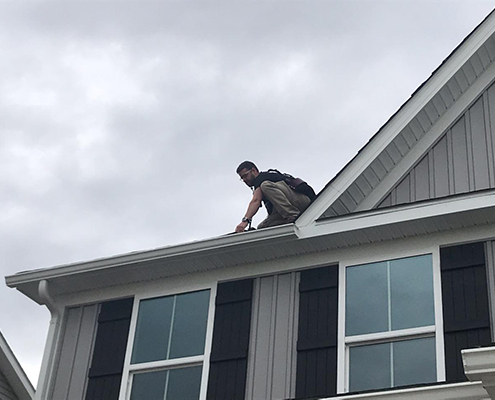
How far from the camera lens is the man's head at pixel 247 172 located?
10.8 meters

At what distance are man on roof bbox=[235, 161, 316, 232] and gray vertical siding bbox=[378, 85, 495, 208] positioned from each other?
1.01m

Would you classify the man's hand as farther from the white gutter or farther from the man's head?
the white gutter

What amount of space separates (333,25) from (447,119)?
35.3 feet

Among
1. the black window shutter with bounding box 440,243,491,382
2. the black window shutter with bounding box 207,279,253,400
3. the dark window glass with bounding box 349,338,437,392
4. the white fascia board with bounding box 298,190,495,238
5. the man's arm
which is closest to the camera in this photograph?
the black window shutter with bounding box 440,243,491,382

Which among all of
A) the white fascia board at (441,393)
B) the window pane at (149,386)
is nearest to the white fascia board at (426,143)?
the white fascia board at (441,393)

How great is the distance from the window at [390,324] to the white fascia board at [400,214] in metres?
0.42

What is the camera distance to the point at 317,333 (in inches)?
365

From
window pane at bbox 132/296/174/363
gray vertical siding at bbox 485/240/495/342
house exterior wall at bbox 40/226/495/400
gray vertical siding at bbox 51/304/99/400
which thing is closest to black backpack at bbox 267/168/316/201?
house exterior wall at bbox 40/226/495/400

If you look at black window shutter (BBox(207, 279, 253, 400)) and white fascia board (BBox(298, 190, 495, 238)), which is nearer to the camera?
white fascia board (BBox(298, 190, 495, 238))

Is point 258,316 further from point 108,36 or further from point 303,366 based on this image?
point 108,36

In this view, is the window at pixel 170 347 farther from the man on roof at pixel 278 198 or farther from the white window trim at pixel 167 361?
the man on roof at pixel 278 198

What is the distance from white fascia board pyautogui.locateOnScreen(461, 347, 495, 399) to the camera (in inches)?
273

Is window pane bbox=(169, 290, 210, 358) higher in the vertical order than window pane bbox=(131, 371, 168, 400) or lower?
higher

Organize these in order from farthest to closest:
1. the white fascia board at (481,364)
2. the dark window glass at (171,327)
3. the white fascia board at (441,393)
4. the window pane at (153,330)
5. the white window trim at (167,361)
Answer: the window pane at (153,330) < the dark window glass at (171,327) < the white window trim at (167,361) < the white fascia board at (441,393) < the white fascia board at (481,364)
